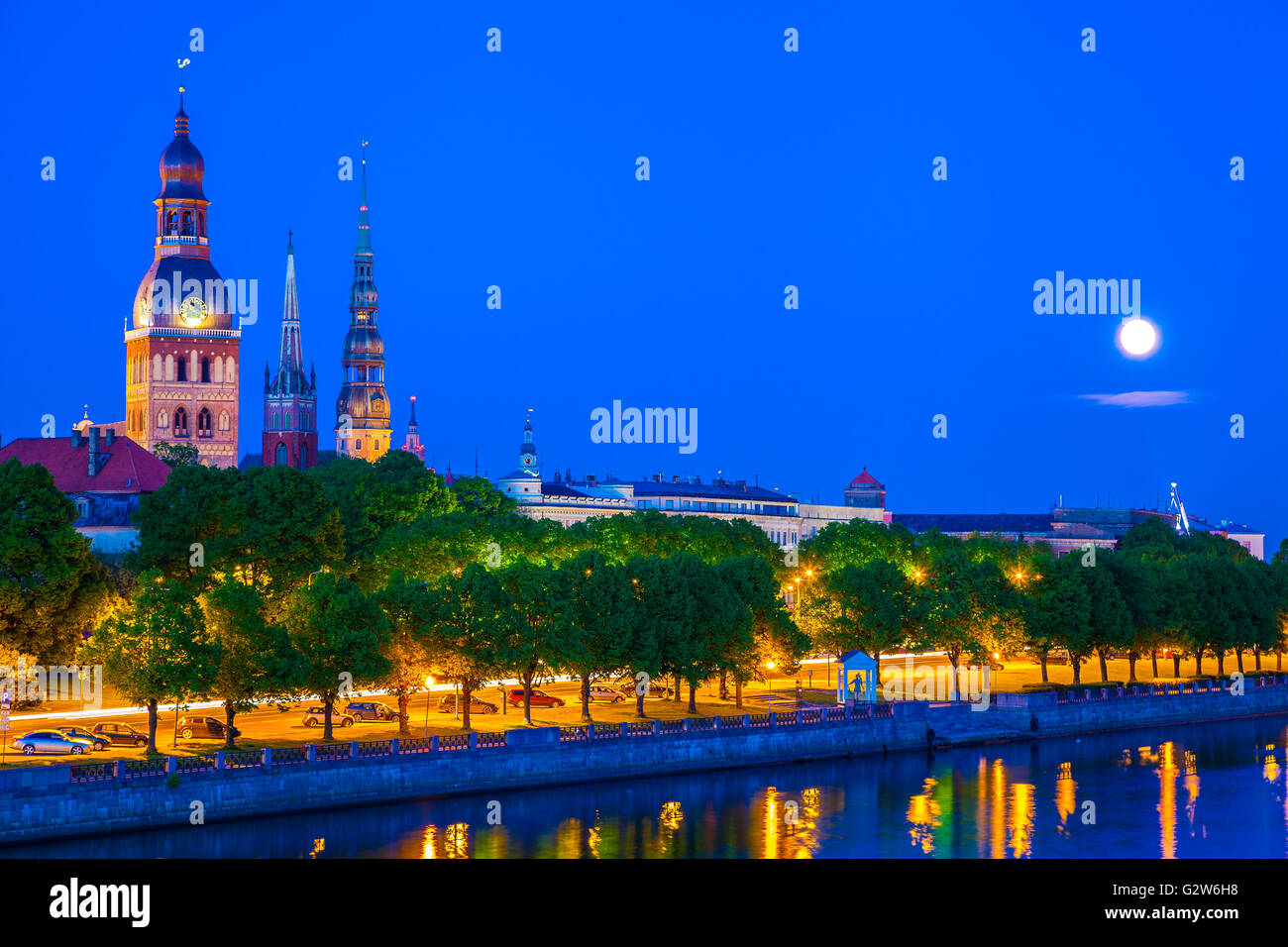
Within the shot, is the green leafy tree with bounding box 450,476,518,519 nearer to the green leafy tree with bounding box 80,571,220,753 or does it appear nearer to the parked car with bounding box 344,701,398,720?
the parked car with bounding box 344,701,398,720

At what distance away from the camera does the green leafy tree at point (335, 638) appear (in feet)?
249

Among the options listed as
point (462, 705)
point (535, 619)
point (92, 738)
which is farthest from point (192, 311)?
point (92, 738)

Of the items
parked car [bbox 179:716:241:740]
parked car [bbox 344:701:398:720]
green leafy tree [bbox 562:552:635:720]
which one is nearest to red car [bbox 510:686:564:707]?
green leafy tree [bbox 562:552:635:720]

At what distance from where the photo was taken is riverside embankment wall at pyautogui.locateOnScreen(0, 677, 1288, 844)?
62.6 meters

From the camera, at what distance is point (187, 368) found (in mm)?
Result: 179875

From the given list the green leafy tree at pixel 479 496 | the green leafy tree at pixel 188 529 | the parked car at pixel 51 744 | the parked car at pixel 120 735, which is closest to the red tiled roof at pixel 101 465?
the green leafy tree at pixel 479 496

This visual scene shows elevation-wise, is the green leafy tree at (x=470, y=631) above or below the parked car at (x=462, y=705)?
above

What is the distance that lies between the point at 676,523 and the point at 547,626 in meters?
50.7

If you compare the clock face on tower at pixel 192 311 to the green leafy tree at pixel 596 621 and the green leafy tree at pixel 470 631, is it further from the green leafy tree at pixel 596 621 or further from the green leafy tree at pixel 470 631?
the green leafy tree at pixel 470 631

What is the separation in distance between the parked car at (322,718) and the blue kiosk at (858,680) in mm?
29085

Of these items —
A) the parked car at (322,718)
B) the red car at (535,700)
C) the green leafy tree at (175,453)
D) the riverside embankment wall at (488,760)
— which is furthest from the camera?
the green leafy tree at (175,453)

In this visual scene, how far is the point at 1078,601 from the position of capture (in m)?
113

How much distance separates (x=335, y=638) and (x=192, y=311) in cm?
11157
